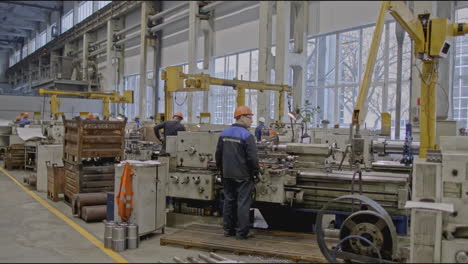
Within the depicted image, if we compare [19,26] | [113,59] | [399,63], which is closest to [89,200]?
[399,63]

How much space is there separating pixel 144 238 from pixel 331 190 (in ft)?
6.82

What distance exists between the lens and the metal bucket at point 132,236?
164 inches

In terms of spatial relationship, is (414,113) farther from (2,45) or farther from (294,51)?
(2,45)

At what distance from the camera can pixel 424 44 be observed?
17.2 ft

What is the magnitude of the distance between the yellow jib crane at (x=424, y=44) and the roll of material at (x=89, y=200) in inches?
Answer: 137

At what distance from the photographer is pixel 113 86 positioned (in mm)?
21391

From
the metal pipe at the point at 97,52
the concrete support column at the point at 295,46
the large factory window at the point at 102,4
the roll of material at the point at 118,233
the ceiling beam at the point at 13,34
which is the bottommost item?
the roll of material at the point at 118,233

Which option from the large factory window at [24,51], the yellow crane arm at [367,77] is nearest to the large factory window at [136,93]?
the yellow crane arm at [367,77]

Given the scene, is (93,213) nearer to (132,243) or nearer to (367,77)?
(132,243)

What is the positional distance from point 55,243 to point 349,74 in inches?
367

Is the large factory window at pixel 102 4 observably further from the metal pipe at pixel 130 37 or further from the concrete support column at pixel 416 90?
the concrete support column at pixel 416 90

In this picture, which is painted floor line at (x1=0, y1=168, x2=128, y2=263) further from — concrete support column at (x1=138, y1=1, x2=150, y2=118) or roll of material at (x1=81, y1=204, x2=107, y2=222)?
concrete support column at (x1=138, y1=1, x2=150, y2=118)

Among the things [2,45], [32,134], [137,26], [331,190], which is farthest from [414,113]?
[2,45]

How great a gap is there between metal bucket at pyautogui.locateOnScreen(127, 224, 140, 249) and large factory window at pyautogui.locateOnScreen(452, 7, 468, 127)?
24.5 feet
